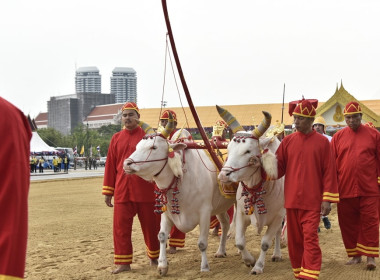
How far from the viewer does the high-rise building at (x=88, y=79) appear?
541 ft

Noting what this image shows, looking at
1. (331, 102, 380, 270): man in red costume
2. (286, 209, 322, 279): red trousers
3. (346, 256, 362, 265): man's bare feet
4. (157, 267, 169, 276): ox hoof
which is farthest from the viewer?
(346, 256, 362, 265): man's bare feet

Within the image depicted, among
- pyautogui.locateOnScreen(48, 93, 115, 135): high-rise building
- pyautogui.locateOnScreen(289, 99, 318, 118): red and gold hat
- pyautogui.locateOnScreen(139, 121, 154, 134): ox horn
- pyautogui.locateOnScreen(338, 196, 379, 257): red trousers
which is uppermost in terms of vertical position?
pyautogui.locateOnScreen(48, 93, 115, 135): high-rise building

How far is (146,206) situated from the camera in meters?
7.25

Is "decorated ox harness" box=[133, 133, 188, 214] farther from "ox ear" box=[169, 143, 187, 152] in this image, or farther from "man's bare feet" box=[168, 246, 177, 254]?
"man's bare feet" box=[168, 246, 177, 254]

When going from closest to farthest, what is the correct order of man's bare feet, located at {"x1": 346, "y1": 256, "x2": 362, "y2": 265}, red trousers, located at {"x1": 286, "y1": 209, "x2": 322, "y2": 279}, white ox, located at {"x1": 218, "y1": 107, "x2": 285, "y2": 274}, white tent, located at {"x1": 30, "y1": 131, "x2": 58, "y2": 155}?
1. red trousers, located at {"x1": 286, "y1": 209, "x2": 322, "y2": 279}
2. white ox, located at {"x1": 218, "y1": 107, "x2": 285, "y2": 274}
3. man's bare feet, located at {"x1": 346, "y1": 256, "x2": 362, "y2": 265}
4. white tent, located at {"x1": 30, "y1": 131, "x2": 58, "y2": 155}

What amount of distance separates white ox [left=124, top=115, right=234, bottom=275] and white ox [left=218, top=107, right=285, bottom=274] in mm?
430

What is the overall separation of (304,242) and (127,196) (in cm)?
231

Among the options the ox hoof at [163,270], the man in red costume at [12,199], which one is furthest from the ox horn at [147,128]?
the man in red costume at [12,199]

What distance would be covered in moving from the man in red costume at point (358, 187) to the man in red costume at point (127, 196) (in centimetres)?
239

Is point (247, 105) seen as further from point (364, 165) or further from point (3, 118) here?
point (3, 118)

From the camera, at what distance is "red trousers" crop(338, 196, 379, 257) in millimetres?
6977

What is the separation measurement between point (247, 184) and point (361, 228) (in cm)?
162

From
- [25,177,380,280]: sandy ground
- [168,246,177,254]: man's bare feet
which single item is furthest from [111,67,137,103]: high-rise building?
[168,246,177,254]: man's bare feet

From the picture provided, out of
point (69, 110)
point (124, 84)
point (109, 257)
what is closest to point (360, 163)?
point (109, 257)
